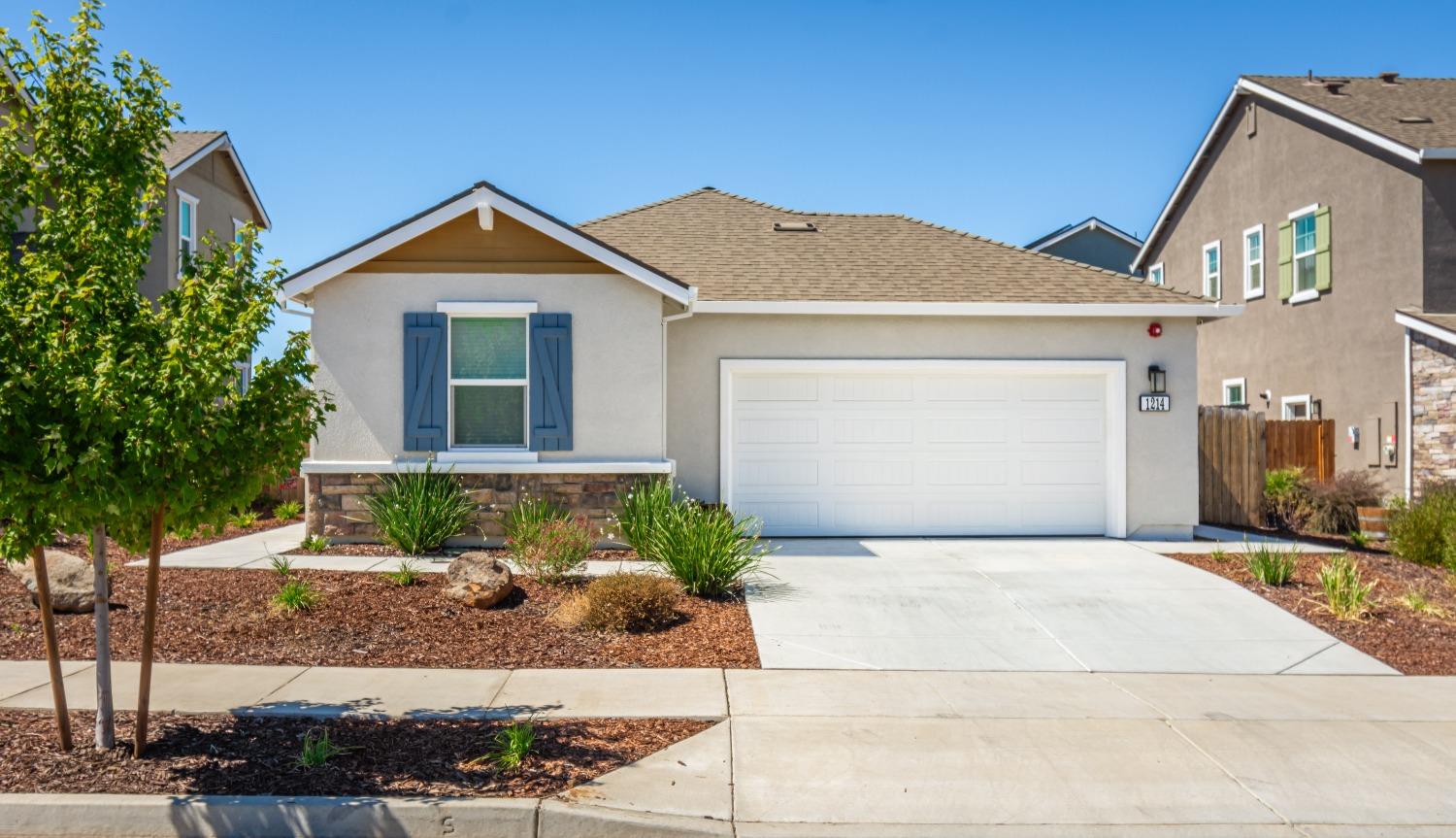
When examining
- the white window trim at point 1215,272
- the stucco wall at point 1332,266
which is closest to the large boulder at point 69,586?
the stucco wall at point 1332,266

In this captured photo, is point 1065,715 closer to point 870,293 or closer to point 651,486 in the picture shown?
point 651,486

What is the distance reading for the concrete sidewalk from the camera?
473 cm

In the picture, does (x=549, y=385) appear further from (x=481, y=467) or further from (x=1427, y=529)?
(x=1427, y=529)

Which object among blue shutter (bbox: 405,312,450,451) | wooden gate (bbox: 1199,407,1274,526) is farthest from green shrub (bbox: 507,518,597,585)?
wooden gate (bbox: 1199,407,1274,526)

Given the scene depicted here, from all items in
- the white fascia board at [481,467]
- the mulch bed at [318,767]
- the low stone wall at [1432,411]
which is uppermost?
the low stone wall at [1432,411]

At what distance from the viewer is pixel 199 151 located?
69.9 feet

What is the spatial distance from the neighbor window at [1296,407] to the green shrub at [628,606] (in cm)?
1487

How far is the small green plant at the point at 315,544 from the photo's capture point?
37.4 ft

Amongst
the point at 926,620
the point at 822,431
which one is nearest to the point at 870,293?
the point at 822,431

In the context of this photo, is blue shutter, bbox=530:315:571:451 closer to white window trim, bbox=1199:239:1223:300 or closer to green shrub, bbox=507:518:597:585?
green shrub, bbox=507:518:597:585

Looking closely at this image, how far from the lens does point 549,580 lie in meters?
9.53

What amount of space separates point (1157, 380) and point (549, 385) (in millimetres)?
7890

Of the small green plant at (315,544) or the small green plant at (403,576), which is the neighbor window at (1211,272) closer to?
the small green plant at (403,576)

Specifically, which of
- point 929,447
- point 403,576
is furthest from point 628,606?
point 929,447
